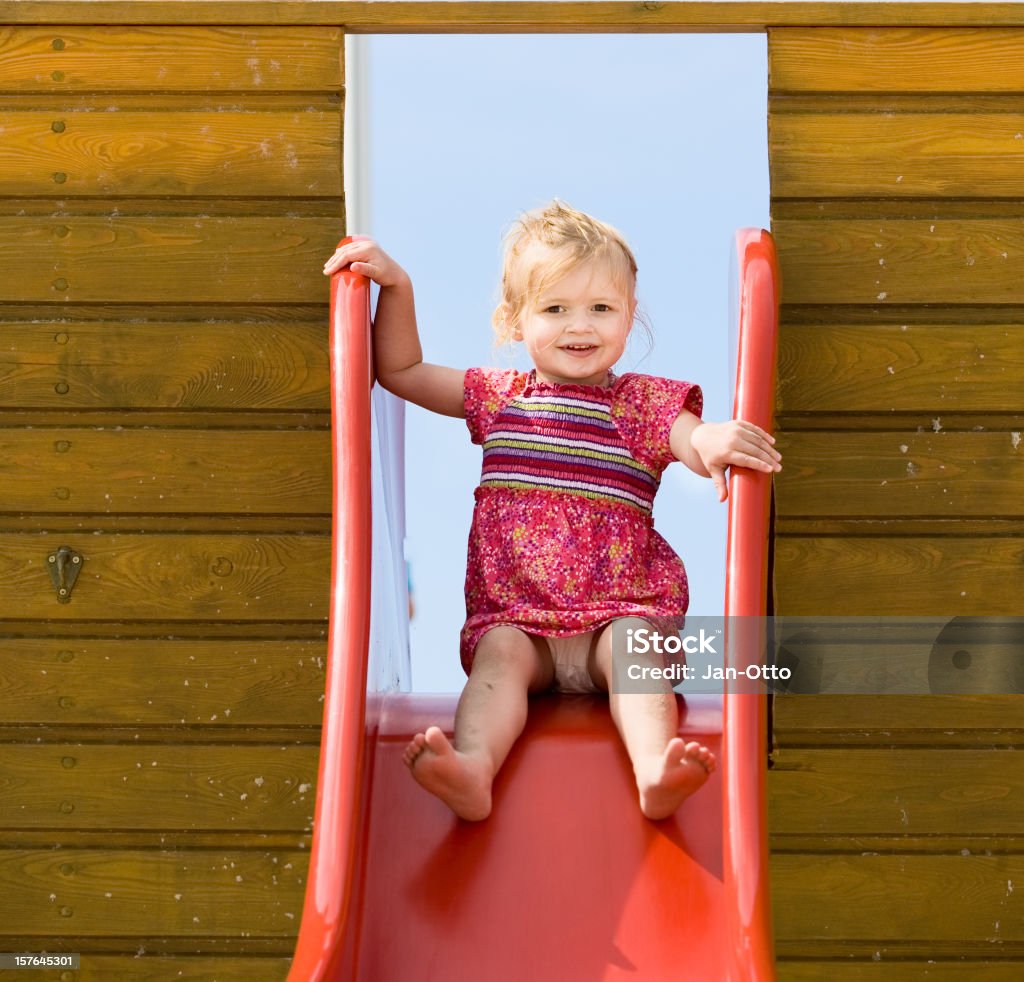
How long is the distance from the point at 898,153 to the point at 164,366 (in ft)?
4.85

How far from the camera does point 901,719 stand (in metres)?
2.93

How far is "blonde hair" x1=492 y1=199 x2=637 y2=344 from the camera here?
8.72ft

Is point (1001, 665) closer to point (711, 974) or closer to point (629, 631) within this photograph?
point (629, 631)

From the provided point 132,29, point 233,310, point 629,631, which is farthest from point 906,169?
point 132,29

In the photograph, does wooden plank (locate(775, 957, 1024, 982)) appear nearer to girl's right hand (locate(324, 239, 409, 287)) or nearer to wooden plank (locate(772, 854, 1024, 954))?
wooden plank (locate(772, 854, 1024, 954))

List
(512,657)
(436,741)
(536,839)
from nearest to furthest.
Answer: (436,741) < (536,839) < (512,657)

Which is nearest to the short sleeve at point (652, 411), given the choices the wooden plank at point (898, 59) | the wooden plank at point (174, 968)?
the wooden plank at point (898, 59)

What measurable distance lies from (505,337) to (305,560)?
586 mm

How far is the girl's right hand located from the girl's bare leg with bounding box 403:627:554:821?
2.00 ft

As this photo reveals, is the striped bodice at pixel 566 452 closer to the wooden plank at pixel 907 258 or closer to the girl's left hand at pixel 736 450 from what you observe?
the girl's left hand at pixel 736 450

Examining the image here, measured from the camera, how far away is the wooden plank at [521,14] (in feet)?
9.57

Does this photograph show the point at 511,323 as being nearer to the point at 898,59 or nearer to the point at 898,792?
the point at 898,59

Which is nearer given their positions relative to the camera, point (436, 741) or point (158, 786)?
point (436, 741)

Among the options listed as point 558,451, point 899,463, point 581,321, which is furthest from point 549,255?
point 899,463
